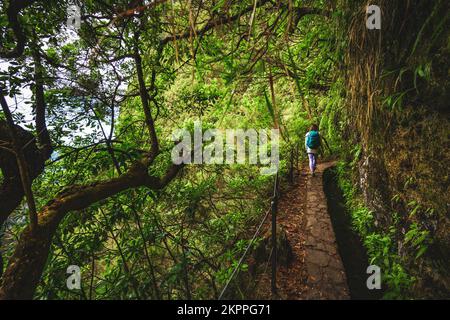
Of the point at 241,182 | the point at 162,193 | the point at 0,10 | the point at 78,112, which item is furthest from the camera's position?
the point at 241,182

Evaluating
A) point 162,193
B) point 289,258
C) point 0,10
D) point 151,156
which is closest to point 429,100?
point 289,258

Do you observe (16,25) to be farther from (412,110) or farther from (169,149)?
(412,110)

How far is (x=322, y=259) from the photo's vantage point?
3344 millimetres

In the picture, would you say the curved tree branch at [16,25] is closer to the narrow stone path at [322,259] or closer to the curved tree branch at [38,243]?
the curved tree branch at [38,243]

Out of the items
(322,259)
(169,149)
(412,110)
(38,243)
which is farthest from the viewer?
(169,149)

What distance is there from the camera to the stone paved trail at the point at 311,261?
9.32 ft

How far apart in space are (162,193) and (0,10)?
2950mm

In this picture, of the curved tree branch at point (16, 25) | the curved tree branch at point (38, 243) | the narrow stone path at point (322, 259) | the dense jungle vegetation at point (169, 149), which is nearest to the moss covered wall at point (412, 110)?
the dense jungle vegetation at point (169, 149)

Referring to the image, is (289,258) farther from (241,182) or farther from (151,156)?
(241,182)

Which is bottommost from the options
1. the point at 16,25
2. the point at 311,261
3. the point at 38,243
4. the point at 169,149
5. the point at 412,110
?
the point at 311,261

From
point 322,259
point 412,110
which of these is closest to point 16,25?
point 412,110

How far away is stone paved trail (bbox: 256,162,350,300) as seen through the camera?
2.84 metres

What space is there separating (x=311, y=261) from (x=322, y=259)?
0.51ft
